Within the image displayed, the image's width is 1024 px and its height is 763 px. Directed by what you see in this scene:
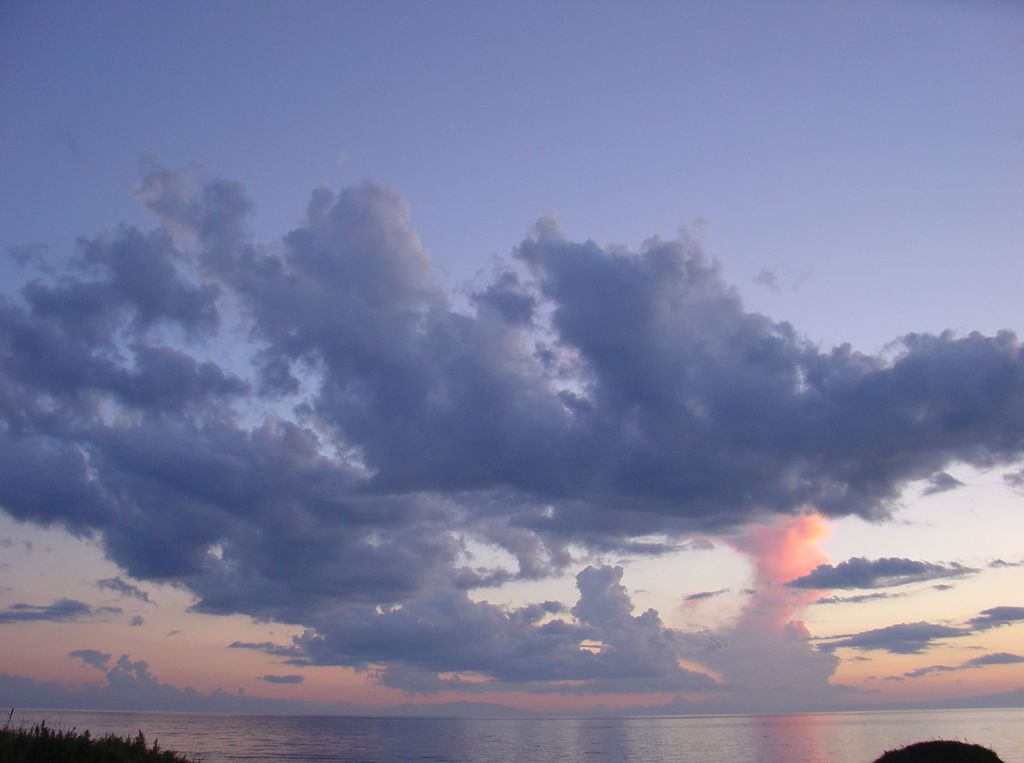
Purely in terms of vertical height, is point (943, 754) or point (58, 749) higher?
point (58, 749)

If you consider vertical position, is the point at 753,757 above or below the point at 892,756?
below

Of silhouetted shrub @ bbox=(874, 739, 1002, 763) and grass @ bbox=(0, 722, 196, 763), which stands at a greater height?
grass @ bbox=(0, 722, 196, 763)

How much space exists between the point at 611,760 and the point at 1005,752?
220 ft

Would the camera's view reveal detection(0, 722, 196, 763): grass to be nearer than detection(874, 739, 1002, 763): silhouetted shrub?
Yes

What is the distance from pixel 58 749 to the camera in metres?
32.4

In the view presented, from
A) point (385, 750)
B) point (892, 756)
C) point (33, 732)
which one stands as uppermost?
point (33, 732)

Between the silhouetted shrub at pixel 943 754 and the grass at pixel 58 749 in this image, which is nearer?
the grass at pixel 58 749

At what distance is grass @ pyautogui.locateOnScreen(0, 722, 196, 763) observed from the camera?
31.5m

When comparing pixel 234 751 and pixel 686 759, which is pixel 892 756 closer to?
pixel 686 759

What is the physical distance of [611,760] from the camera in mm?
129000

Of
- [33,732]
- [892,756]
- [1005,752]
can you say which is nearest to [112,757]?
[33,732]

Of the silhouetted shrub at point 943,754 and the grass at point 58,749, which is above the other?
the grass at point 58,749

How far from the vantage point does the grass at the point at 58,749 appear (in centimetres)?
3145

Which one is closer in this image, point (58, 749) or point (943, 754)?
point (58, 749)
